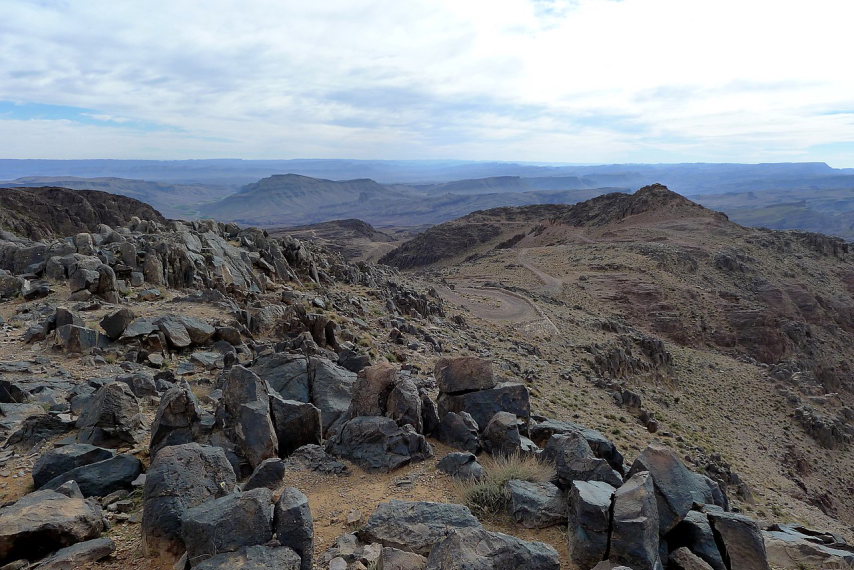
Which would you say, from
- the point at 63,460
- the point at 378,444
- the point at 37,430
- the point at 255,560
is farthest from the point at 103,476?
the point at 378,444

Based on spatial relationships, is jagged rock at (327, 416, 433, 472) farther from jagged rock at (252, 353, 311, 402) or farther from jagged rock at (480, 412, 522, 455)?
jagged rock at (252, 353, 311, 402)

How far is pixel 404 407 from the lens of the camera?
10.1 meters

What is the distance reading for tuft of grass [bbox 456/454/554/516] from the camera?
7.71 m

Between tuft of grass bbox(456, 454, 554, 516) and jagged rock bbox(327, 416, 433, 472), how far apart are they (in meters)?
1.27

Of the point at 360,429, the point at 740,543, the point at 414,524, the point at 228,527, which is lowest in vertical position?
the point at 740,543

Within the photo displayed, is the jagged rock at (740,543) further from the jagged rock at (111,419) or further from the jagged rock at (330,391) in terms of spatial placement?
the jagged rock at (111,419)

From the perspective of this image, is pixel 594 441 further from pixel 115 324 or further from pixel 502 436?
pixel 115 324

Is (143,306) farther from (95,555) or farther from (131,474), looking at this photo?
(95,555)

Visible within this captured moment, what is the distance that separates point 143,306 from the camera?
61.6ft

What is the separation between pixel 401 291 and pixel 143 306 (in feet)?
61.1

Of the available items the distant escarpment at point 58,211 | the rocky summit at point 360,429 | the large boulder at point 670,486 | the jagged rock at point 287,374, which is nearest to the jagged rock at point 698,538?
the rocky summit at point 360,429

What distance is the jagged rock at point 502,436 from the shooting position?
947 centimetres

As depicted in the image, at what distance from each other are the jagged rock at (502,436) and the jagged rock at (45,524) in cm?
605

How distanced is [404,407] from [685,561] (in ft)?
16.8
